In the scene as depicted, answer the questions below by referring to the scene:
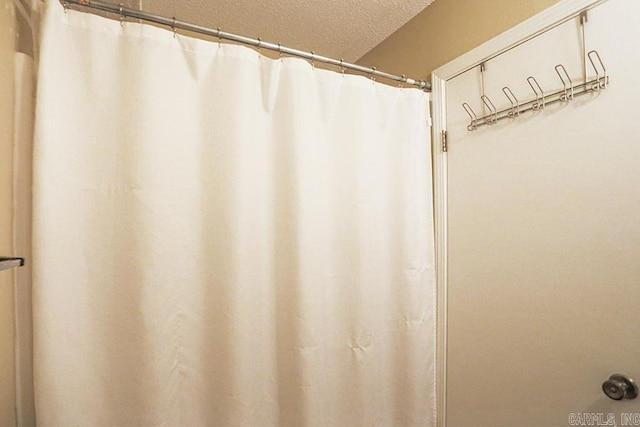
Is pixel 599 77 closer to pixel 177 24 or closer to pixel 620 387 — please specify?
pixel 620 387

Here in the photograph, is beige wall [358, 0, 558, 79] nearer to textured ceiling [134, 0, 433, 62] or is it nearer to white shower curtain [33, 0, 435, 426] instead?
textured ceiling [134, 0, 433, 62]

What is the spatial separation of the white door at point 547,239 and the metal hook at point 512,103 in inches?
0.6

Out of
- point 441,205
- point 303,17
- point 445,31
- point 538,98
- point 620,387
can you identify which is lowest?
point 620,387

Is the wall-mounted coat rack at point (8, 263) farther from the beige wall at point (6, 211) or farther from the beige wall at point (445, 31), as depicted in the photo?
the beige wall at point (445, 31)

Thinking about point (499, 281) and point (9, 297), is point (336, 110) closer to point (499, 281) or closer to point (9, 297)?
point (499, 281)

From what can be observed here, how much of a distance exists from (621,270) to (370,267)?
0.66m

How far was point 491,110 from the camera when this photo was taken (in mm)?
992

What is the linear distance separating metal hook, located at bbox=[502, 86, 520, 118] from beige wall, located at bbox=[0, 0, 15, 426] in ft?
4.42

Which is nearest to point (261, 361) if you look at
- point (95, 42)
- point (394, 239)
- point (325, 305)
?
point (325, 305)

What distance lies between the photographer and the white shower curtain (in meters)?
0.71

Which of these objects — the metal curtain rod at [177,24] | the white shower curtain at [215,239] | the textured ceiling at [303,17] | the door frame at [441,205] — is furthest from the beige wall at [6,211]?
the door frame at [441,205]

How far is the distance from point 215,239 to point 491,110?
3.32 feet

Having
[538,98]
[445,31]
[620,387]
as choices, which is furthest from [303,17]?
[620,387]

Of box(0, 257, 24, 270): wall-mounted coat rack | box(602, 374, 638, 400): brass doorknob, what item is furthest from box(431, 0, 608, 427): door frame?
box(0, 257, 24, 270): wall-mounted coat rack
